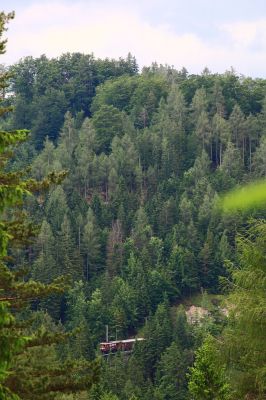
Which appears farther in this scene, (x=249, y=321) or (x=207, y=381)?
(x=207, y=381)

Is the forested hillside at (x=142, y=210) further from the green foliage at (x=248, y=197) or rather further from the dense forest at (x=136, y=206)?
the green foliage at (x=248, y=197)

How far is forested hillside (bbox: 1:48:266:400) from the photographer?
3241 inches

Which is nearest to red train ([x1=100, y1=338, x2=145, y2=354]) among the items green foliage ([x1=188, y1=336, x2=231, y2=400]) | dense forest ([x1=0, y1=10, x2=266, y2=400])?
dense forest ([x1=0, y1=10, x2=266, y2=400])

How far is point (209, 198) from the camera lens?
111625 millimetres

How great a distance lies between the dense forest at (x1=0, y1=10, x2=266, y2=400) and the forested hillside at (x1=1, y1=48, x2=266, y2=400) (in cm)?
21

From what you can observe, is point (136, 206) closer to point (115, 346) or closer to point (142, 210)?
point (142, 210)

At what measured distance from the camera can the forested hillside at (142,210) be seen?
82.3 metres

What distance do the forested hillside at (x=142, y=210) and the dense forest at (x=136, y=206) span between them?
0.67 feet

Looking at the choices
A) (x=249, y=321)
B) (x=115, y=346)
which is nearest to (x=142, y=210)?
(x=115, y=346)

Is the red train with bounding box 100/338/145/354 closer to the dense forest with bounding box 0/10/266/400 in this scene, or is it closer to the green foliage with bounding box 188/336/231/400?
the dense forest with bounding box 0/10/266/400

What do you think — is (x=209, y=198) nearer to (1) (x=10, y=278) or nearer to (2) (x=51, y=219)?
(2) (x=51, y=219)

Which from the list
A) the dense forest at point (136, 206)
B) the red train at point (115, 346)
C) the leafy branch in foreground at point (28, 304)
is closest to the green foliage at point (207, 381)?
the leafy branch in foreground at point (28, 304)

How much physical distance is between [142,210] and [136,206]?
23.6 ft

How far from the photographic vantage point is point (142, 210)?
360 feet
